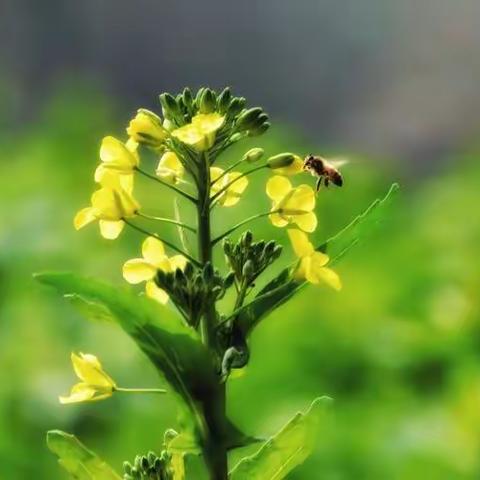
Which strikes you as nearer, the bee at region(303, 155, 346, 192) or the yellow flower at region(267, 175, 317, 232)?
the yellow flower at region(267, 175, 317, 232)

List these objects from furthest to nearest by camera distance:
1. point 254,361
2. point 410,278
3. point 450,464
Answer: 1. point 410,278
2. point 254,361
3. point 450,464

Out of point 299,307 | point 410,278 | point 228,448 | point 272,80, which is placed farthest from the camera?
point 272,80

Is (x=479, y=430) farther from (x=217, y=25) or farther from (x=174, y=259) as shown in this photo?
(x=217, y=25)

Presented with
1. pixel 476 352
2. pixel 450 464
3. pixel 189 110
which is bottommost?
pixel 189 110

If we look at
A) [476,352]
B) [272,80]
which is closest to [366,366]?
[476,352]

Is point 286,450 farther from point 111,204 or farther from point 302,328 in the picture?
point 302,328

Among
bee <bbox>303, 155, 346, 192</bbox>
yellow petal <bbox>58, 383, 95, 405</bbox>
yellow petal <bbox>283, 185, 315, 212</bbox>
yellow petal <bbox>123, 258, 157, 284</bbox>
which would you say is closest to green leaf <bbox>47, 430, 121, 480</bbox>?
yellow petal <bbox>58, 383, 95, 405</bbox>

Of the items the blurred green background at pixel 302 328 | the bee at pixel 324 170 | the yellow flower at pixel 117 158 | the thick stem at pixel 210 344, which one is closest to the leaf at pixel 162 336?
the thick stem at pixel 210 344

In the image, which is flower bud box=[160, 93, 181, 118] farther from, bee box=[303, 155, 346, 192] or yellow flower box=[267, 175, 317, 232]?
bee box=[303, 155, 346, 192]
